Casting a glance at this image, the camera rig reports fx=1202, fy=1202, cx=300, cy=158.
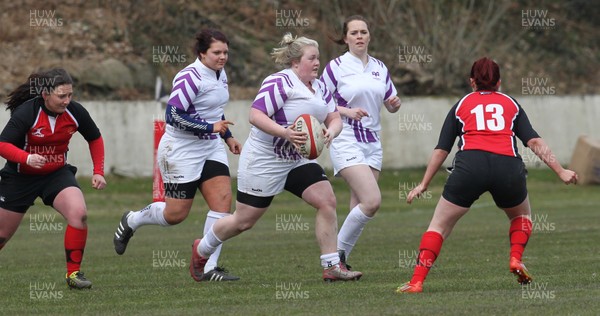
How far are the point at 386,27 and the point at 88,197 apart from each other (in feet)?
32.1

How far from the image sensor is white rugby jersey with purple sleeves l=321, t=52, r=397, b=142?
10.6 metres

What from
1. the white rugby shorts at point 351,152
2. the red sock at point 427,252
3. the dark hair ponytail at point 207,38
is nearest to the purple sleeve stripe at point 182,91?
the dark hair ponytail at point 207,38

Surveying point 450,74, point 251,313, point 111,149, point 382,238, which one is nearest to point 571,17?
point 450,74

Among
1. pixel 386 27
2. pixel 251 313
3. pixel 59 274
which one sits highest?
pixel 251 313

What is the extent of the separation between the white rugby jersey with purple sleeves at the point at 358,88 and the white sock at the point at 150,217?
1797 mm

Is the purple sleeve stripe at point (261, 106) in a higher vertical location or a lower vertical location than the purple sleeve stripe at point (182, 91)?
higher

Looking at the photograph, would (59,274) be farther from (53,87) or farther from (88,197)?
(88,197)

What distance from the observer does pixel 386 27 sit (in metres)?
29.5

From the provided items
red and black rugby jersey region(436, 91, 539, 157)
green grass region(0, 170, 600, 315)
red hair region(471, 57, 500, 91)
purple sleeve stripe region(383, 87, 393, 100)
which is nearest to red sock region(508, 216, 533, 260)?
green grass region(0, 170, 600, 315)

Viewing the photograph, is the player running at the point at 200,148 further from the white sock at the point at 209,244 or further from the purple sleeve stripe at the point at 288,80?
the purple sleeve stripe at the point at 288,80

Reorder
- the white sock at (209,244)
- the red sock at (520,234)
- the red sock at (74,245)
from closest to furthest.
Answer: the red sock at (520,234) < the red sock at (74,245) < the white sock at (209,244)

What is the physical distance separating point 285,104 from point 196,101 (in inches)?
38.5

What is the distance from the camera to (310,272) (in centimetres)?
1073

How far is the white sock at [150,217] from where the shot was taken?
1038 cm
